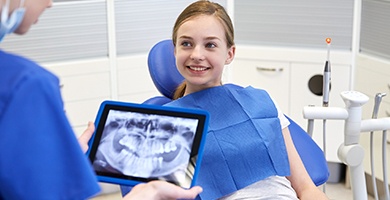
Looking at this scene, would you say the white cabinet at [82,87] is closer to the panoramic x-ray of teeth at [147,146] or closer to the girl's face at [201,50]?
the girl's face at [201,50]

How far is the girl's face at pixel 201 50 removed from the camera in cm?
185

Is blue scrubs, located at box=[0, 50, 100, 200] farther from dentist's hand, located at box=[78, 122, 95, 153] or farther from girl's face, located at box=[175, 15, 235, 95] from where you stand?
girl's face, located at box=[175, 15, 235, 95]

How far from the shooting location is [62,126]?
2.92 feet

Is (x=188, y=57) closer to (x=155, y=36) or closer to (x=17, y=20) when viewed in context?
(x=17, y=20)

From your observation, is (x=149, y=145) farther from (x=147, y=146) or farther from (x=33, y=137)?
(x=33, y=137)

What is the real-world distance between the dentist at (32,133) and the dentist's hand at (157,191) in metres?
0.20

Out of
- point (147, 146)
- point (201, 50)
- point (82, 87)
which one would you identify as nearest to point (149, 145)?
point (147, 146)

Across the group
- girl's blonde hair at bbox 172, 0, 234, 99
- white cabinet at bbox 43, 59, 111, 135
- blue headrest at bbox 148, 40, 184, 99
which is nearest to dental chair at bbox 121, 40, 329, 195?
blue headrest at bbox 148, 40, 184, 99

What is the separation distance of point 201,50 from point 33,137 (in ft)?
3.39

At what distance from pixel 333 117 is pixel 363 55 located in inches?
46.9

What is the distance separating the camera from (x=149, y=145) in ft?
4.12

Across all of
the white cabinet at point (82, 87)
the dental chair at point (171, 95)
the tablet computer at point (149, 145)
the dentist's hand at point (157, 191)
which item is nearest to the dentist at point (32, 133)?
the dentist's hand at point (157, 191)

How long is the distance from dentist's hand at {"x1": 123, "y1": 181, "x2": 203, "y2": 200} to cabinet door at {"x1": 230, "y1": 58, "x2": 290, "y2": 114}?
2.15 metres

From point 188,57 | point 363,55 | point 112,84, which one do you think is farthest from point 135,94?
point 188,57
